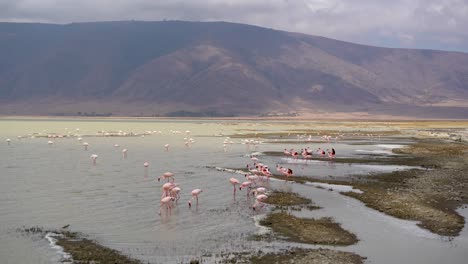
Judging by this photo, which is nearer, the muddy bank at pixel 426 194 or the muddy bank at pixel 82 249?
the muddy bank at pixel 82 249

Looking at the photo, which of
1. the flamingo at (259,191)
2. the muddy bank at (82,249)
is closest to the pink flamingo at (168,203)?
the flamingo at (259,191)

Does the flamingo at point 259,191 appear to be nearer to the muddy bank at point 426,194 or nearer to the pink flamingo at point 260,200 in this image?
the pink flamingo at point 260,200

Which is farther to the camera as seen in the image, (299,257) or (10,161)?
(10,161)

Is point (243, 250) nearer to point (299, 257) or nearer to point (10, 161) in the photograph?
point (299, 257)

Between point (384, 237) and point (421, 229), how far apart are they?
5.28 feet

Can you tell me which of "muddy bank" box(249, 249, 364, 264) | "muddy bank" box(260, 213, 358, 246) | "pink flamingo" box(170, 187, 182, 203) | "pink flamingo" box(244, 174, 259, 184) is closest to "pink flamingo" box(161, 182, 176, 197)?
"pink flamingo" box(170, 187, 182, 203)

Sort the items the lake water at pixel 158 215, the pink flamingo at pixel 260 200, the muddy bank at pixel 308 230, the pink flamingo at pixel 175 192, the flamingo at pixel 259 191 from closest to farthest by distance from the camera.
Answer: the lake water at pixel 158 215
the muddy bank at pixel 308 230
the pink flamingo at pixel 260 200
the pink flamingo at pixel 175 192
the flamingo at pixel 259 191

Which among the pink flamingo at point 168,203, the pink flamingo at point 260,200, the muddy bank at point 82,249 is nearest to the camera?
the muddy bank at point 82,249

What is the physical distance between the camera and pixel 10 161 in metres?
34.4

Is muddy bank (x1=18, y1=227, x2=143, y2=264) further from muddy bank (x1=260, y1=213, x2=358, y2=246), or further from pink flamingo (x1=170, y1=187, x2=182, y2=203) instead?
pink flamingo (x1=170, y1=187, x2=182, y2=203)

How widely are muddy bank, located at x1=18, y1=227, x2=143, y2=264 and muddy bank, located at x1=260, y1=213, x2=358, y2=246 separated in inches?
185

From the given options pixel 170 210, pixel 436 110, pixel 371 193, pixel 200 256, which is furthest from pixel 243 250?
pixel 436 110

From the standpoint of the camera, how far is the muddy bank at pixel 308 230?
15562 millimetres

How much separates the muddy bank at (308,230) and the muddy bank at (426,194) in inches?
111
